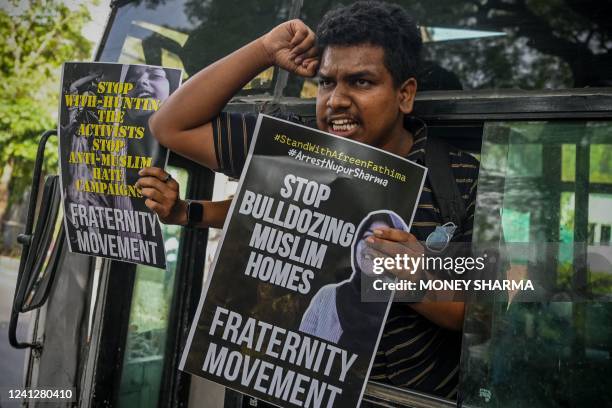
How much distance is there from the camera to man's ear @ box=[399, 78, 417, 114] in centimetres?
179

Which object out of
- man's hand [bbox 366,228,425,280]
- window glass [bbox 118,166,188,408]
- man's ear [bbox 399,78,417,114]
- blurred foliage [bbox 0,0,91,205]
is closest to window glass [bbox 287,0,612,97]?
man's ear [bbox 399,78,417,114]

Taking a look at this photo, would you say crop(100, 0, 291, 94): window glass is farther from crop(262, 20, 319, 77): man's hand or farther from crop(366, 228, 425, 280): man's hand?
crop(366, 228, 425, 280): man's hand

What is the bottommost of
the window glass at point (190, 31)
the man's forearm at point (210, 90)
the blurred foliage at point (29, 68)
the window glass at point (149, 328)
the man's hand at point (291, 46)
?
the window glass at point (149, 328)

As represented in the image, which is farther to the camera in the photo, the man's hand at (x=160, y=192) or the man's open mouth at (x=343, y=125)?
the man's hand at (x=160, y=192)

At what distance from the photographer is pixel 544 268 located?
1.49m

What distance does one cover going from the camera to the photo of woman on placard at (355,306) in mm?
1538

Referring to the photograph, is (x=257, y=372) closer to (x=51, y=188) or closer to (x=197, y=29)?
(x=51, y=188)

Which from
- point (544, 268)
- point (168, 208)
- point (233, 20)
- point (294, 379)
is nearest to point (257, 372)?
point (294, 379)

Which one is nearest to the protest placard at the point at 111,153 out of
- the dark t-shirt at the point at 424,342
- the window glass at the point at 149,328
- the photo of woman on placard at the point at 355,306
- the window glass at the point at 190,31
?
the window glass at the point at 149,328

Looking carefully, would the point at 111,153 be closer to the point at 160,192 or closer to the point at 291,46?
the point at 160,192

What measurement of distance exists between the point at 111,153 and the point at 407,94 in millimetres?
1176

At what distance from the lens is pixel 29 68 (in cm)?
713

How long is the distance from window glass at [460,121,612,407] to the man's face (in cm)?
39

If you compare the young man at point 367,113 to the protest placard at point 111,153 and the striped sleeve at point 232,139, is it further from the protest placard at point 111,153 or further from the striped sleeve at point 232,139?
the protest placard at point 111,153
